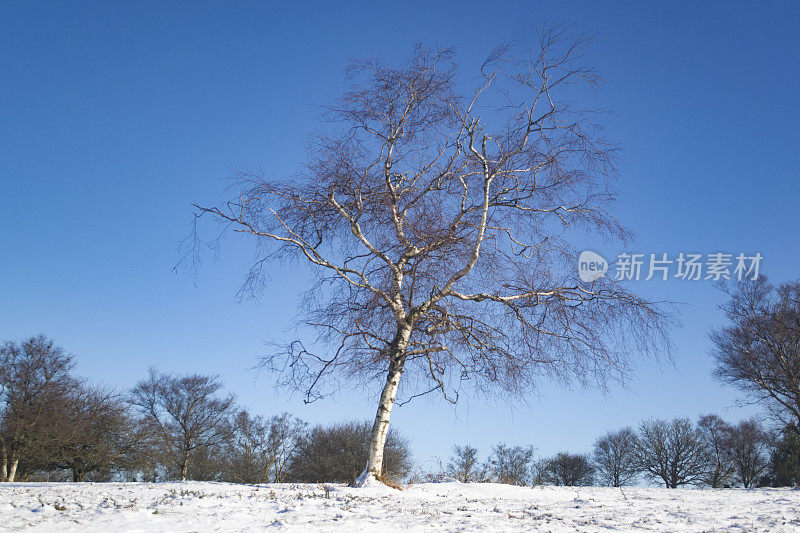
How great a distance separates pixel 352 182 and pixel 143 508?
6.10 metres

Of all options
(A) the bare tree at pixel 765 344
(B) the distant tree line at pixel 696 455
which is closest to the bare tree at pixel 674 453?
(B) the distant tree line at pixel 696 455

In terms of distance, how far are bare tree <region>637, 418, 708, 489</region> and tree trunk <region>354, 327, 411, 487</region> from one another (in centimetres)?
3093

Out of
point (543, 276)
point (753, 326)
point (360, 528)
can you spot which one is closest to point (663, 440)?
point (753, 326)

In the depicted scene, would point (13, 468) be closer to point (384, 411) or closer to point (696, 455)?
point (384, 411)

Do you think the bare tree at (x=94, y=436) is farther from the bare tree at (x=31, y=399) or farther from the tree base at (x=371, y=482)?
the tree base at (x=371, y=482)

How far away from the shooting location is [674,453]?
3394 centimetres

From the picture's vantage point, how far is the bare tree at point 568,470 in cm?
3847

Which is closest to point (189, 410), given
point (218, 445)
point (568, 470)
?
point (218, 445)

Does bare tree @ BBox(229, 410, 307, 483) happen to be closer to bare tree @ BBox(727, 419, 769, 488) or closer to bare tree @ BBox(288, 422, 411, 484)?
bare tree @ BBox(288, 422, 411, 484)

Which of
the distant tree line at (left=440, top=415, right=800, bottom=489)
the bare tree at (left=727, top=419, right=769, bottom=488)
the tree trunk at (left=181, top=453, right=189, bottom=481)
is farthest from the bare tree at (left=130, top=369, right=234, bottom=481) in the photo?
the bare tree at (left=727, top=419, right=769, bottom=488)

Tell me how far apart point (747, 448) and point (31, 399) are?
134ft

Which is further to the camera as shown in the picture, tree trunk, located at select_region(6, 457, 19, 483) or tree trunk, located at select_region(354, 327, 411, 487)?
tree trunk, located at select_region(6, 457, 19, 483)

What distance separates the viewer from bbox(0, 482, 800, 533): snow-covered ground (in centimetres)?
533

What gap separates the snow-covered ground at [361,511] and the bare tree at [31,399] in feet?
55.3
